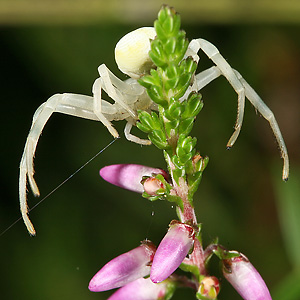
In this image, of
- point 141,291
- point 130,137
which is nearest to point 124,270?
point 141,291

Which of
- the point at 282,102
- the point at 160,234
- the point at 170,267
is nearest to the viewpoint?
the point at 170,267

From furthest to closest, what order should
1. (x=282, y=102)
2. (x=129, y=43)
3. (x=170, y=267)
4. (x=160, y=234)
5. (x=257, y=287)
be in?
(x=282, y=102) < (x=160, y=234) < (x=129, y=43) < (x=257, y=287) < (x=170, y=267)

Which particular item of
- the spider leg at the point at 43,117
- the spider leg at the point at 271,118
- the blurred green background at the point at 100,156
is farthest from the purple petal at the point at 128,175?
the blurred green background at the point at 100,156

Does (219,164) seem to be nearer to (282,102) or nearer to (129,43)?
(282,102)

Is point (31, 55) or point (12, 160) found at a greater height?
point (31, 55)

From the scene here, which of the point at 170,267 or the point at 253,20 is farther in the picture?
the point at 253,20

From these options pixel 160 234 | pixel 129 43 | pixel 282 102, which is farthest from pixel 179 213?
pixel 282 102

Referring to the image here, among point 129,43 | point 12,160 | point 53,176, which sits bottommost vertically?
point 53,176

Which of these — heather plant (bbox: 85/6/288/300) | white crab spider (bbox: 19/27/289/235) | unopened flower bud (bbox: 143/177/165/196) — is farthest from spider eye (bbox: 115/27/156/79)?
unopened flower bud (bbox: 143/177/165/196)
